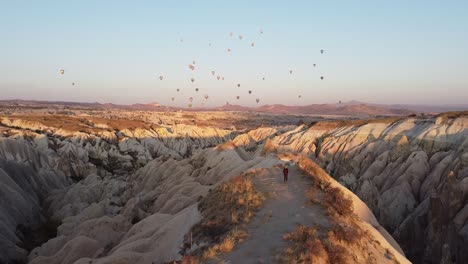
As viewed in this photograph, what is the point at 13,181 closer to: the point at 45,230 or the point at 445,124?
the point at 45,230

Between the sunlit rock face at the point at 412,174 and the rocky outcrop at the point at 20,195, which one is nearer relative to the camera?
the sunlit rock face at the point at 412,174

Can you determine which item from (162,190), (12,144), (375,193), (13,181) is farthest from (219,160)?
(12,144)

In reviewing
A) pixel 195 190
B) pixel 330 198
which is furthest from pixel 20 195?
pixel 330 198

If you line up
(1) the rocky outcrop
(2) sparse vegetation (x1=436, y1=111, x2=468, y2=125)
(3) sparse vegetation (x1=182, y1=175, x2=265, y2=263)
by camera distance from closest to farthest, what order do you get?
(3) sparse vegetation (x1=182, y1=175, x2=265, y2=263), (1) the rocky outcrop, (2) sparse vegetation (x1=436, y1=111, x2=468, y2=125)

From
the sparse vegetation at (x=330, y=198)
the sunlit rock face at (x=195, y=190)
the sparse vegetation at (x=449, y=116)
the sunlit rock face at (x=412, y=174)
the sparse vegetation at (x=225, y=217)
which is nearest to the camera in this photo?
the sparse vegetation at (x=225, y=217)

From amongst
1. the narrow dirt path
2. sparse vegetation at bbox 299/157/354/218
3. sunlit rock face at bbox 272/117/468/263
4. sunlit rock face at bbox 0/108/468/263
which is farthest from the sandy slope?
sunlit rock face at bbox 272/117/468/263

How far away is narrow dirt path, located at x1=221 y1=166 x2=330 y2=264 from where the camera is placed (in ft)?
34.2

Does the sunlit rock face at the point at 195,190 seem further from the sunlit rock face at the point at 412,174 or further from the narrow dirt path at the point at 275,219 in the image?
the narrow dirt path at the point at 275,219

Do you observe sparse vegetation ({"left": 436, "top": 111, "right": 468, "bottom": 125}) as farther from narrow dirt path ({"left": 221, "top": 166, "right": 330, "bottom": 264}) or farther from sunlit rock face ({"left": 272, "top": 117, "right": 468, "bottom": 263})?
narrow dirt path ({"left": 221, "top": 166, "right": 330, "bottom": 264})

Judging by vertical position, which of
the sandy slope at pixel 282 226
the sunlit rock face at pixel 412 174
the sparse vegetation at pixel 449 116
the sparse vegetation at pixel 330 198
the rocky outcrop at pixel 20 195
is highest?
the sparse vegetation at pixel 449 116

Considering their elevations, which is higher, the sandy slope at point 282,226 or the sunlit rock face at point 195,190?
the sandy slope at point 282,226

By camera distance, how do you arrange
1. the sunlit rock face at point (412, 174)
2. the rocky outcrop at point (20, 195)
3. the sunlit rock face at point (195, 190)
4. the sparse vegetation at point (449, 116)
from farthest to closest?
the sparse vegetation at point (449, 116)
the rocky outcrop at point (20, 195)
the sunlit rock face at point (412, 174)
the sunlit rock face at point (195, 190)

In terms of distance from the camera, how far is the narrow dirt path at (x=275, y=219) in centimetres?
1043

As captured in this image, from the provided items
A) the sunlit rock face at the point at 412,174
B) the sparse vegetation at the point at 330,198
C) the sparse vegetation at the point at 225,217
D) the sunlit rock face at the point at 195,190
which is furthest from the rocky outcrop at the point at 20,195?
the sunlit rock face at the point at 412,174
